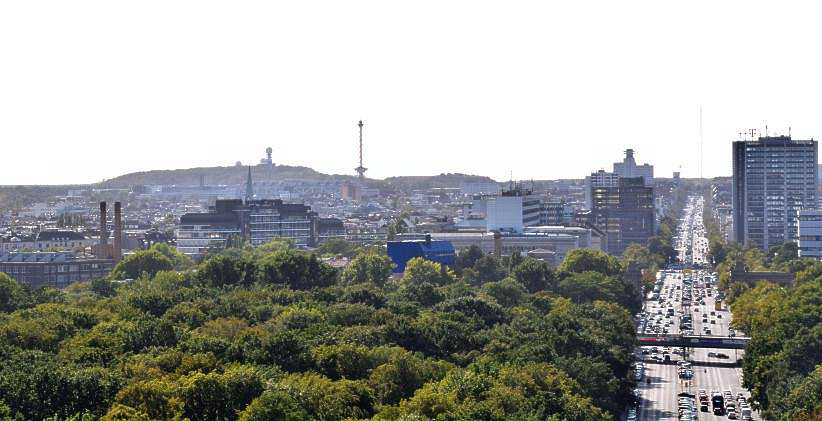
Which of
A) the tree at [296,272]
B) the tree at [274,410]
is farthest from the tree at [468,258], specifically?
the tree at [274,410]

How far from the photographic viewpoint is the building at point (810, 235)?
5556 inches

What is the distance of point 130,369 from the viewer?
179 feet

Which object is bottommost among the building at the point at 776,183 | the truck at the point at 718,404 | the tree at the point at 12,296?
the truck at the point at 718,404

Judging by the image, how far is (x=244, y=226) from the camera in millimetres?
175500

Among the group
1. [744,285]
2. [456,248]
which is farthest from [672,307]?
→ [456,248]

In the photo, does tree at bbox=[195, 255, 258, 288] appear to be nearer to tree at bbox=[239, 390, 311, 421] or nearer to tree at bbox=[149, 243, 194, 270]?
tree at bbox=[149, 243, 194, 270]

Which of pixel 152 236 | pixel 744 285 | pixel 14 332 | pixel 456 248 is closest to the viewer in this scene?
pixel 14 332

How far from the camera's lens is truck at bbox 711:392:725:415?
69562 mm

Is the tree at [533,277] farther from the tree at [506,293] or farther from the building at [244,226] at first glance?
the building at [244,226]

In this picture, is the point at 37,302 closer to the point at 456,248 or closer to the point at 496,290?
the point at 496,290

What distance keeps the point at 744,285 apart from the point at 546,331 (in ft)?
172

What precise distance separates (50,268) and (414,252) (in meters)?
32.1

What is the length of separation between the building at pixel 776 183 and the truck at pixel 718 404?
340ft

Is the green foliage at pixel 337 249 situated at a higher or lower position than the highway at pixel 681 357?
higher
